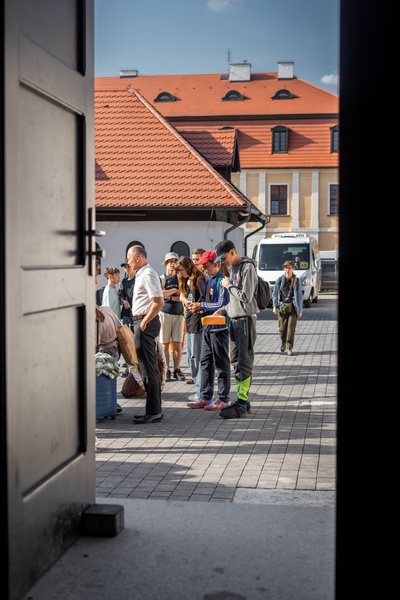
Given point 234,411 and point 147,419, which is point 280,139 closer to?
point 234,411

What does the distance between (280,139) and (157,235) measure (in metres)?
36.9

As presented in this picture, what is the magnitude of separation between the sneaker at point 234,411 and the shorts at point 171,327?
331 cm

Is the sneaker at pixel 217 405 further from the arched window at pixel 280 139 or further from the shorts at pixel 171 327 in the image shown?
the arched window at pixel 280 139

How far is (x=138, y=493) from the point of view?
681 cm

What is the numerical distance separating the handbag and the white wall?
693 inches

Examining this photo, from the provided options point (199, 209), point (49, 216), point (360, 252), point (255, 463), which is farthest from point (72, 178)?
point (199, 209)

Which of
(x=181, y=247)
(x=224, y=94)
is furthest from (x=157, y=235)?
(x=224, y=94)

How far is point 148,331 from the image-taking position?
33.2 feet

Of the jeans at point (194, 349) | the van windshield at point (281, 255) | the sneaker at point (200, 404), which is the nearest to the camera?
the sneaker at point (200, 404)

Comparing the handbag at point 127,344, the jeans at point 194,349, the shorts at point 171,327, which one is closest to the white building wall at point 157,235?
the shorts at point 171,327

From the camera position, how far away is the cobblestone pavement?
Answer: 7.06 m

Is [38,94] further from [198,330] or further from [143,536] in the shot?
[198,330]

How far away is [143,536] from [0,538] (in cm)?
121

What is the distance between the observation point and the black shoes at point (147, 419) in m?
10.1
